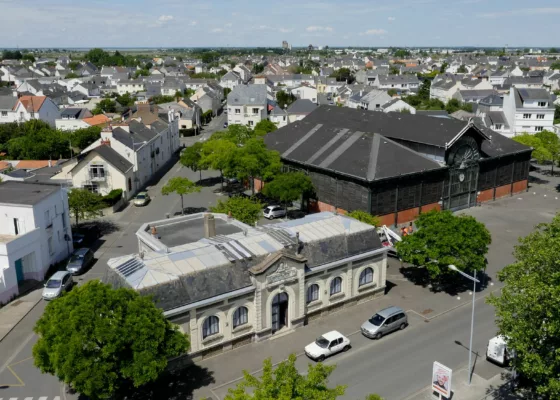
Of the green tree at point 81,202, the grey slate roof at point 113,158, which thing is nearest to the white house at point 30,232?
the green tree at point 81,202

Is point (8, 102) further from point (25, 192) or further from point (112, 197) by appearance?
point (25, 192)

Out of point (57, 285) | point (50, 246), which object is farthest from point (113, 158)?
point (57, 285)

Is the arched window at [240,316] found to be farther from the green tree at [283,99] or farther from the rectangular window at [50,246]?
the green tree at [283,99]

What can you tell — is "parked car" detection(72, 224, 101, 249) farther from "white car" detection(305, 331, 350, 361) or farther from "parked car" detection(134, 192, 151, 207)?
"white car" detection(305, 331, 350, 361)

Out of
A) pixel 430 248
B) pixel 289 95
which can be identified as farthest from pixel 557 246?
pixel 289 95

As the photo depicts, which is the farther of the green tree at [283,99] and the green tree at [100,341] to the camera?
the green tree at [283,99]

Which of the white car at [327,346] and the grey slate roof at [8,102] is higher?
the grey slate roof at [8,102]
